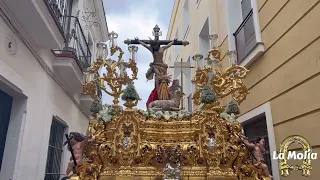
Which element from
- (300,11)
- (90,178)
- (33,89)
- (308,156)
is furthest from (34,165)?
(300,11)

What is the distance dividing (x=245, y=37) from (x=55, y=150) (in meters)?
4.43

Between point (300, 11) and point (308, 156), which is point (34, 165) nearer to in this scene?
point (308, 156)

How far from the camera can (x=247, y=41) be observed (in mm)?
5250

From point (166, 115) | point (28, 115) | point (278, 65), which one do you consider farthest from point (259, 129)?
point (28, 115)

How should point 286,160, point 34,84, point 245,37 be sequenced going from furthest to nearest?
point 245,37
point 34,84
point 286,160

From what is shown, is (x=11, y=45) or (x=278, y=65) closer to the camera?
(x=11, y=45)

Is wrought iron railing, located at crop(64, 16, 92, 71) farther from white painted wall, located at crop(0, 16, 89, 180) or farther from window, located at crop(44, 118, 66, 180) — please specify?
window, located at crop(44, 118, 66, 180)

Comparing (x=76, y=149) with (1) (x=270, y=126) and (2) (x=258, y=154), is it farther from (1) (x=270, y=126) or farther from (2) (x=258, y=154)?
(1) (x=270, y=126)

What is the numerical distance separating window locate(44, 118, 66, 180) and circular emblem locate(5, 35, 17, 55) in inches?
84.4

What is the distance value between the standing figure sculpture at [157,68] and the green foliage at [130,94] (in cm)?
66

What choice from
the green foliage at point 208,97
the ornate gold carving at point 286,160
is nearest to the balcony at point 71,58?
the green foliage at point 208,97

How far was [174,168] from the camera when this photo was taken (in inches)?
108

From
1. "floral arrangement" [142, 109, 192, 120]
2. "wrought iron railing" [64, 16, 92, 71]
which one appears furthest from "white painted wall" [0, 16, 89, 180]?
"floral arrangement" [142, 109, 192, 120]

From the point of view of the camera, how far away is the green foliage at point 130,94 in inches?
119
